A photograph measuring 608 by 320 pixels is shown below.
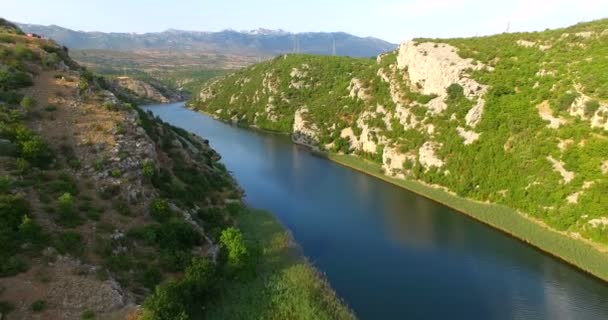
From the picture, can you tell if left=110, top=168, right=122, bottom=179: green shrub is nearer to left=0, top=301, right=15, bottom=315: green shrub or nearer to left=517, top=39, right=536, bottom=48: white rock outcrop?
left=0, top=301, right=15, bottom=315: green shrub

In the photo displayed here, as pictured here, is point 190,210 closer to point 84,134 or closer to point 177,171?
point 177,171

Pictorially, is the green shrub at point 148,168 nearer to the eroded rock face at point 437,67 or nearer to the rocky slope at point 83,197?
the rocky slope at point 83,197

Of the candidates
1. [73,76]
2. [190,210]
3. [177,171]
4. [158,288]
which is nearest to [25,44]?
[73,76]

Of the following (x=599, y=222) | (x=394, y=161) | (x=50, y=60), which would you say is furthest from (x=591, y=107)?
(x=50, y=60)

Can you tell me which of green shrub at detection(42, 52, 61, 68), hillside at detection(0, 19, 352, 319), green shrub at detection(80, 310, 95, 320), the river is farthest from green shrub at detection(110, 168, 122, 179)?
green shrub at detection(42, 52, 61, 68)

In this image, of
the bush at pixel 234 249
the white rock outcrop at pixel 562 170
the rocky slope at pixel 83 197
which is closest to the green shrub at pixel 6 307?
the rocky slope at pixel 83 197

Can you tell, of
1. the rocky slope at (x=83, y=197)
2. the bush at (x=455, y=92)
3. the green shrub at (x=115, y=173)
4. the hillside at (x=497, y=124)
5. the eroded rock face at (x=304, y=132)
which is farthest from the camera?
the eroded rock face at (x=304, y=132)

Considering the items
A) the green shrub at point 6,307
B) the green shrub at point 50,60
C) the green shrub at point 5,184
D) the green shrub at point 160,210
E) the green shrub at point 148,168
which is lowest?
the green shrub at point 6,307
